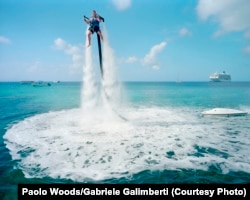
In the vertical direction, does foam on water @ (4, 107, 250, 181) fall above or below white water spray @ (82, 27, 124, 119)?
below

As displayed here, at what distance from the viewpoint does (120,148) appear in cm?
1708

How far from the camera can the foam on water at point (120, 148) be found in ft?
44.2

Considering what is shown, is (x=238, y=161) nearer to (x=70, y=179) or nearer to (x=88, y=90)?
(x=70, y=179)

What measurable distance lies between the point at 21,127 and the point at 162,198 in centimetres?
2212

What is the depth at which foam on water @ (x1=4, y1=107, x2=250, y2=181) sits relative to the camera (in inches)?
530

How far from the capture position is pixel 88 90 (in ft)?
85.7
